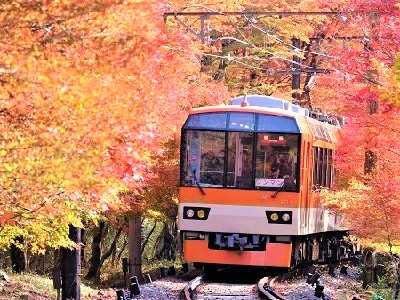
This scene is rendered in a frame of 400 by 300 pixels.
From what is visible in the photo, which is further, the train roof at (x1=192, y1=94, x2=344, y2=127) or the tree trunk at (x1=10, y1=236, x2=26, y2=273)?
the tree trunk at (x1=10, y1=236, x2=26, y2=273)

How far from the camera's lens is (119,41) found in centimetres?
965

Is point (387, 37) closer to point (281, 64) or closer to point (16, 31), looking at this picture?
point (16, 31)

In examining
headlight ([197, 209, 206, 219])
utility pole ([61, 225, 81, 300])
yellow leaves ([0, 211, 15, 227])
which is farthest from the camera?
headlight ([197, 209, 206, 219])

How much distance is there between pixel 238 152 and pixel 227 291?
2809 millimetres

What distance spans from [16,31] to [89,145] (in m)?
1.85

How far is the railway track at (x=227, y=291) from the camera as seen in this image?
15594mm

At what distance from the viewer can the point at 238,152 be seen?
18266 millimetres

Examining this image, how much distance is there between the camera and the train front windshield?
59.6ft

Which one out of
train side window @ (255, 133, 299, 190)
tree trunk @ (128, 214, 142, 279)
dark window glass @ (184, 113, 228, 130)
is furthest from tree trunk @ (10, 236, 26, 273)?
train side window @ (255, 133, 299, 190)

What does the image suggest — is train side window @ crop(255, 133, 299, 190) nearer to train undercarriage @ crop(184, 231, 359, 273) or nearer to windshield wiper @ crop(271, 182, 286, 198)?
windshield wiper @ crop(271, 182, 286, 198)

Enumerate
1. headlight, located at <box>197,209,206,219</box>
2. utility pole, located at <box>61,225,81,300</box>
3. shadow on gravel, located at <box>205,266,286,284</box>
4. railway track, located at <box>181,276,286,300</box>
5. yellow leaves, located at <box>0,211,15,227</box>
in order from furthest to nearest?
shadow on gravel, located at <box>205,266,286,284</box>
headlight, located at <box>197,209,206,219</box>
utility pole, located at <box>61,225,81,300</box>
railway track, located at <box>181,276,286,300</box>
yellow leaves, located at <box>0,211,15,227</box>

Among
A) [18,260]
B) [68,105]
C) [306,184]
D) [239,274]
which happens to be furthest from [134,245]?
[68,105]

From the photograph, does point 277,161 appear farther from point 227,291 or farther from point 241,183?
point 227,291

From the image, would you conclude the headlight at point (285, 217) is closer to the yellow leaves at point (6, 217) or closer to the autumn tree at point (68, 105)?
the autumn tree at point (68, 105)
